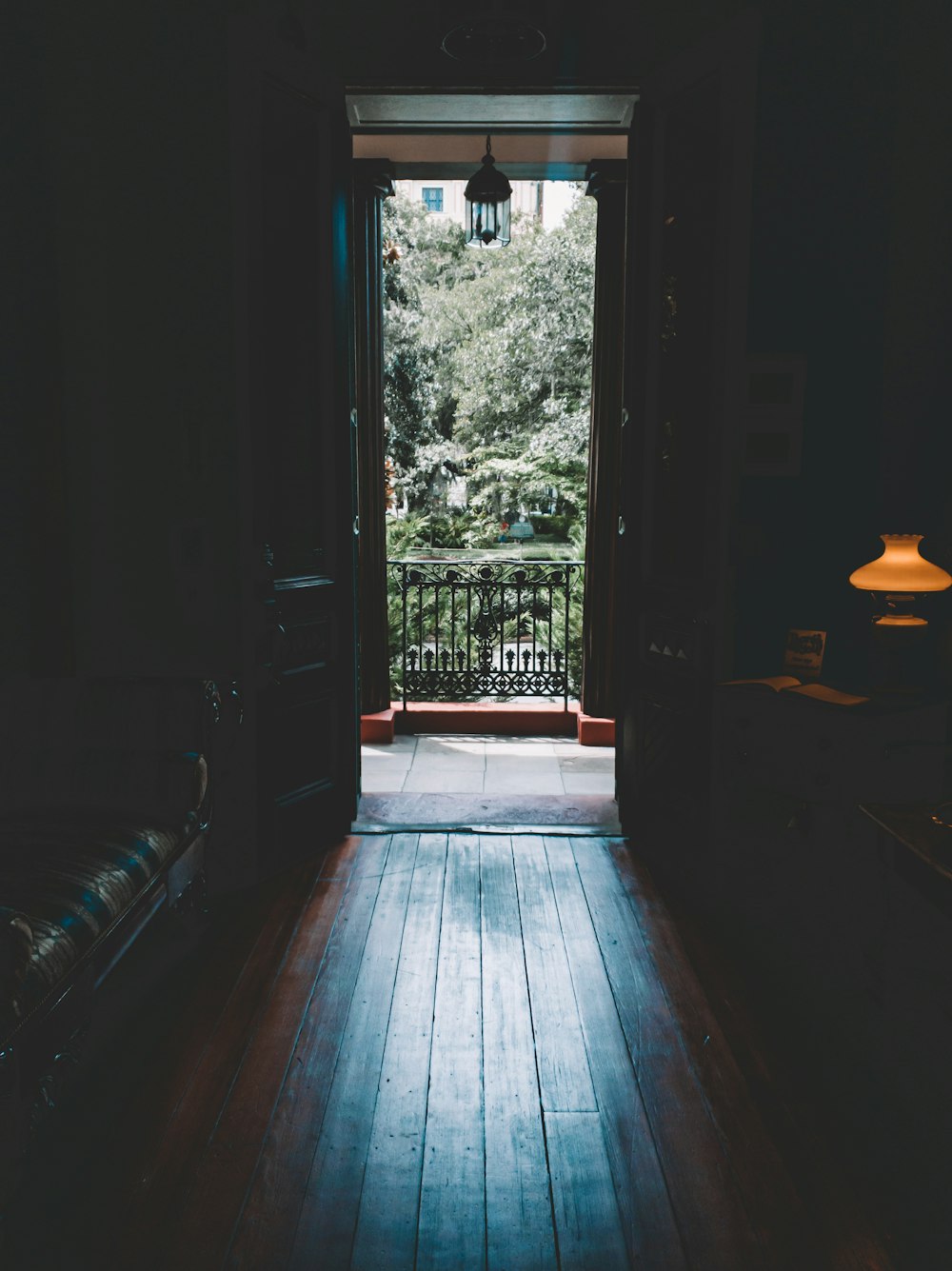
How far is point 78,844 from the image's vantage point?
2129 mm

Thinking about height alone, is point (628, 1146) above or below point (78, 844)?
below

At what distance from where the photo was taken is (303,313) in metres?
3.26

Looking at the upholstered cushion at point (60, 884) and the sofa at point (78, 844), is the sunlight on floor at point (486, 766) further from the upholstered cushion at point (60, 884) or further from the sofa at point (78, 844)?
the upholstered cushion at point (60, 884)

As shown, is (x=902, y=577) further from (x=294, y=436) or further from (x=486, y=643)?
(x=486, y=643)

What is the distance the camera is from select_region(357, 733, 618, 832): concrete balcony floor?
3.86 metres

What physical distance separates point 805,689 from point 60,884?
2.22 meters

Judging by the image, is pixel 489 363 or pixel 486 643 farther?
pixel 489 363

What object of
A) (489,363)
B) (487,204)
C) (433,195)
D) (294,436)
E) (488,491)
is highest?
(433,195)

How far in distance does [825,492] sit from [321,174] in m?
2.20

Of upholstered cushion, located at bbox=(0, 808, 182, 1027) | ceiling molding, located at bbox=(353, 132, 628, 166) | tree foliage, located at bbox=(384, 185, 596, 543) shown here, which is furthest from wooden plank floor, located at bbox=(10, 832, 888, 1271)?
tree foliage, located at bbox=(384, 185, 596, 543)

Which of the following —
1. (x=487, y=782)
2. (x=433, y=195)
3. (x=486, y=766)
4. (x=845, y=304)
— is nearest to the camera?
(x=845, y=304)

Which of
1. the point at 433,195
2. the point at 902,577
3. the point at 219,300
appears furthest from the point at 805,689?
the point at 433,195

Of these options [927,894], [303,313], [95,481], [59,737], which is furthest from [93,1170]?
[303,313]

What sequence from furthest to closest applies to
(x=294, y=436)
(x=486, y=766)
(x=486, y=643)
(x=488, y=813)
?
1. (x=486, y=643)
2. (x=486, y=766)
3. (x=488, y=813)
4. (x=294, y=436)
